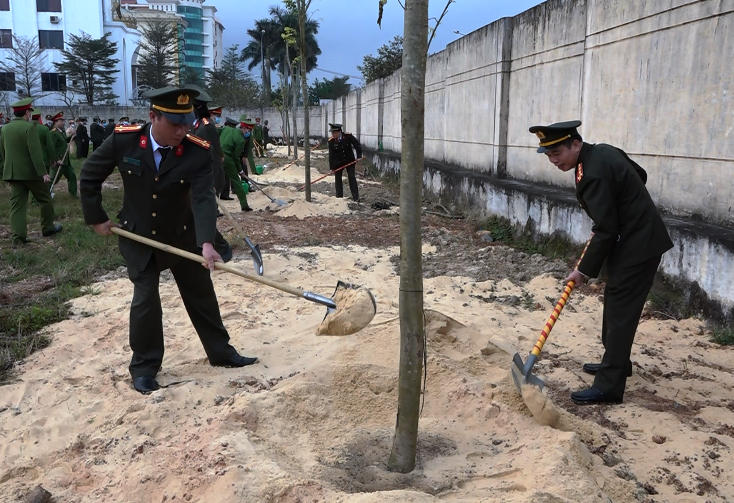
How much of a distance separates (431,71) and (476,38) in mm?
3313

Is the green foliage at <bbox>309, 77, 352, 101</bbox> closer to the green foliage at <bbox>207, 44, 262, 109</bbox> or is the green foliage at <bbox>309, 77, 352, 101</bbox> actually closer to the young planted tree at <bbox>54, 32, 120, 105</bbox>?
the green foliage at <bbox>207, 44, 262, 109</bbox>

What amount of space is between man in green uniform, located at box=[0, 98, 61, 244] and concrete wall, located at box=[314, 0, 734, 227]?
6495mm

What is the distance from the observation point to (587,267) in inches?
152

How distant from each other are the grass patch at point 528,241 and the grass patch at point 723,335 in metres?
2.13

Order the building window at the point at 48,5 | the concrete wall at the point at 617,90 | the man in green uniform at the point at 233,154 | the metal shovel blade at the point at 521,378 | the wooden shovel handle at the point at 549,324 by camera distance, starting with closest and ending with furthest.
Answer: the metal shovel blade at the point at 521,378
the wooden shovel handle at the point at 549,324
the concrete wall at the point at 617,90
the man in green uniform at the point at 233,154
the building window at the point at 48,5

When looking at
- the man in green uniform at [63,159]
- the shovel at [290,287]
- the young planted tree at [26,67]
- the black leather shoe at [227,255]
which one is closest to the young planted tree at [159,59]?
the young planted tree at [26,67]

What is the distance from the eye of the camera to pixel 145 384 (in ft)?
12.9

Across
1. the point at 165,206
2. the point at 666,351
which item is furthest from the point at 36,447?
the point at 666,351

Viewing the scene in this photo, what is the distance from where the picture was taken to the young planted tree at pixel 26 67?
152ft

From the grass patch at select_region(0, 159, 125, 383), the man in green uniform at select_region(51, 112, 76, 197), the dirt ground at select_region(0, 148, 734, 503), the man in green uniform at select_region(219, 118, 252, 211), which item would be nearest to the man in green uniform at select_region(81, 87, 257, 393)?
the dirt ground at select_region(0, 148, 734, 503)

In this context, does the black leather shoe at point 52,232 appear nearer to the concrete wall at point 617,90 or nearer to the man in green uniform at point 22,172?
the man in green uniform at point 22,172

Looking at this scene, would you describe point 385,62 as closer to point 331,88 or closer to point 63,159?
point 63,159

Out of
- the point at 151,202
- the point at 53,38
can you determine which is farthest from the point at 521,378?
the point at 53,38

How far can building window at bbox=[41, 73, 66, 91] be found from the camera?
2062 inches
